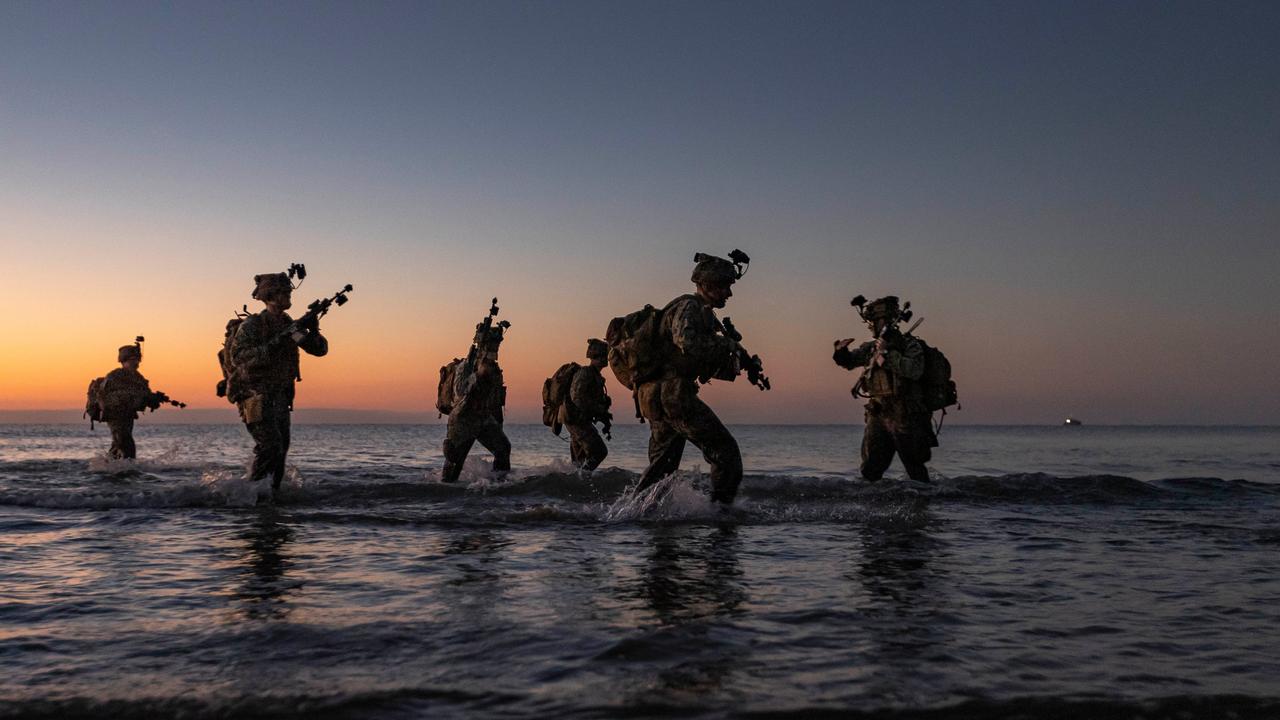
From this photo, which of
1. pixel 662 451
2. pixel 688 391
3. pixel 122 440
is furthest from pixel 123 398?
pixel 688 391

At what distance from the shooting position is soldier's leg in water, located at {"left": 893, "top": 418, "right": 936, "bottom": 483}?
1140 cm

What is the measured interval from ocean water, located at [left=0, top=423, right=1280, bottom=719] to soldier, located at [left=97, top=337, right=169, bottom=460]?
9.38 meters

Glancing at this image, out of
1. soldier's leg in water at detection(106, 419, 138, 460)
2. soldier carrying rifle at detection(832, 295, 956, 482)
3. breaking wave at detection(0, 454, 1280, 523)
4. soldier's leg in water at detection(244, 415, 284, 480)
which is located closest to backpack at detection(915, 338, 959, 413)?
soldier carrying rifle at detection(832, 295, 956, 482)

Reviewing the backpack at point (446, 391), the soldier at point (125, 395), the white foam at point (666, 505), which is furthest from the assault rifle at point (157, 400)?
the white foam at point (666, 505)

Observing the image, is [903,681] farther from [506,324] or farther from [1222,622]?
[506,324]

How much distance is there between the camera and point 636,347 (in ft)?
29.8

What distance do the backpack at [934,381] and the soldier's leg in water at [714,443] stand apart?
3.31 meters

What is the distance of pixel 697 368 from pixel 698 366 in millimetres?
32

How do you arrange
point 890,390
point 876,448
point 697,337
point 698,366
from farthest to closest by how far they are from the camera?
point 876,448 → point 890,390 → point 698,366 → point 697,337

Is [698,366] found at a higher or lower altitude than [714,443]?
higher

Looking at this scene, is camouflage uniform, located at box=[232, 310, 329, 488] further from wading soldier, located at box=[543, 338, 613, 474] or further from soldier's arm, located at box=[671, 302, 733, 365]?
wading soldier, located at box=[543, 338, 613, 474]

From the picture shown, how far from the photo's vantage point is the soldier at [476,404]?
47.9 feet

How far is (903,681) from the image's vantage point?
3590 millimetres

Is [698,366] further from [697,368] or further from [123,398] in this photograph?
[123,398]
